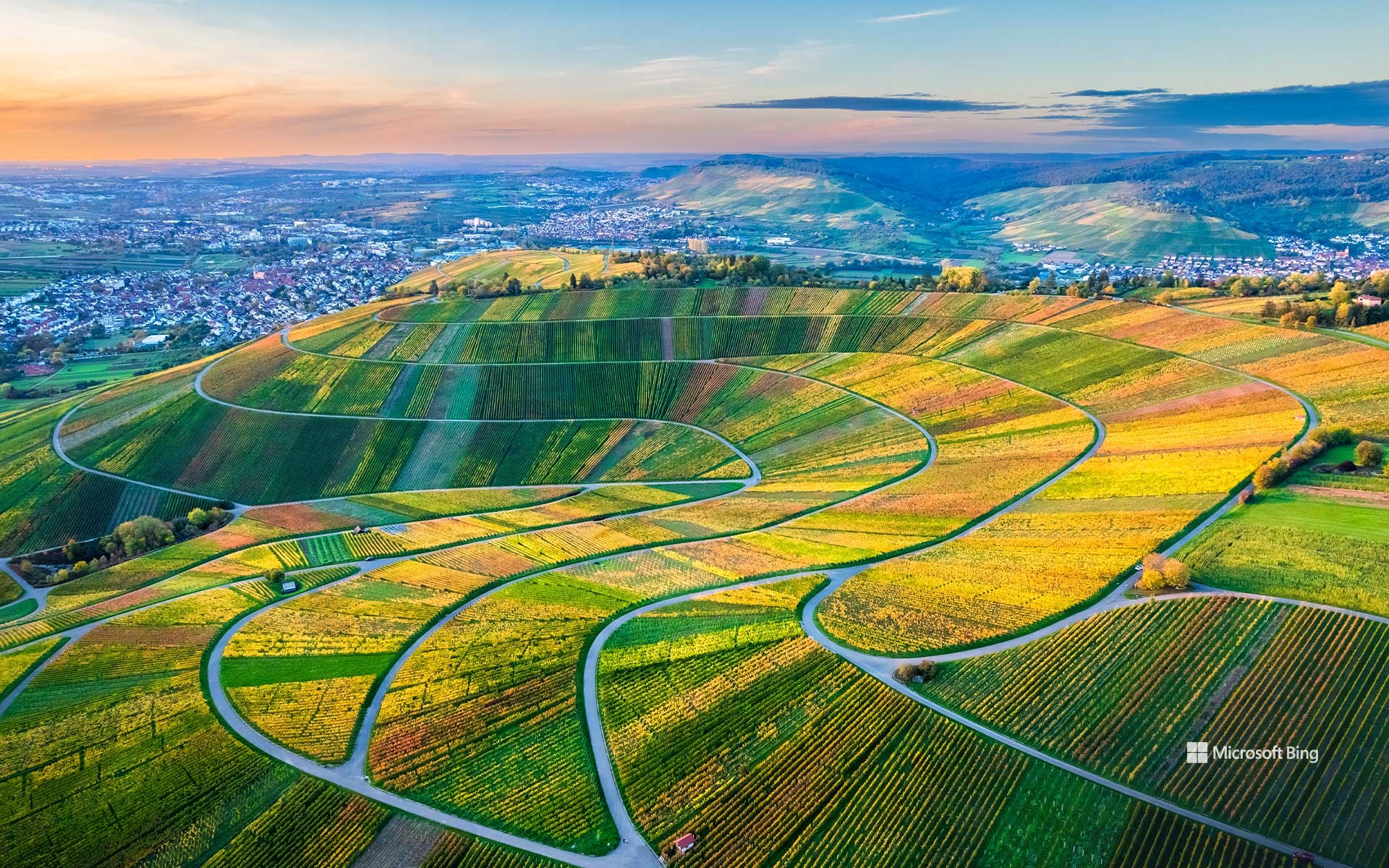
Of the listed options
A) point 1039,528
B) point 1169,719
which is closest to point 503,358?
Answer: point 1039,528

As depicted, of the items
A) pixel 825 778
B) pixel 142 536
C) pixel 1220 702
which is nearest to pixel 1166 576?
pixel 1220 702

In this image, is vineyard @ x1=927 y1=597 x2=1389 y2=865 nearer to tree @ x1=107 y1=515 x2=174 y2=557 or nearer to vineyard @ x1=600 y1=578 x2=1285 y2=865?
vineyard @ x1=600 y1=578 x2=1285 y2=865

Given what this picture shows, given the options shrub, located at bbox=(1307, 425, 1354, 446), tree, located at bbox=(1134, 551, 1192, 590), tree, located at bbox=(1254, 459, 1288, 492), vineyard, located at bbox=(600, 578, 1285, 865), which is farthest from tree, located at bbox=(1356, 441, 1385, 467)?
vineyard, located at bbox=(600, 578, 1285, 865)

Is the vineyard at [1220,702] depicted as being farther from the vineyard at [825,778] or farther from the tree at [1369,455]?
the tree at [1369,455]

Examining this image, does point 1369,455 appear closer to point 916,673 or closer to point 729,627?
point 916,673

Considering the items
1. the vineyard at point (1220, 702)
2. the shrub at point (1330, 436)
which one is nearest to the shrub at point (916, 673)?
the vineyard at point (1220, 702)
